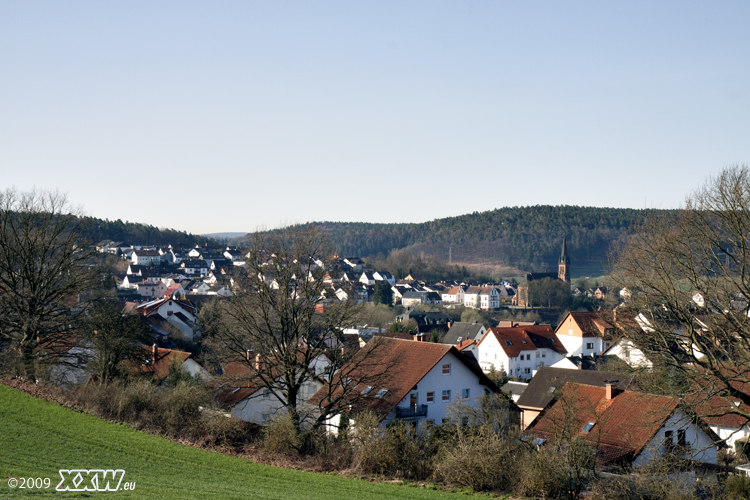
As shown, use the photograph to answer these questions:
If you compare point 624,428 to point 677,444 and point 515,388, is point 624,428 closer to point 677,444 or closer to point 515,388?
point 677,444

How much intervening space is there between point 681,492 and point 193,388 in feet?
52.0

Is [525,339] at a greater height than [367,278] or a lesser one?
lesser

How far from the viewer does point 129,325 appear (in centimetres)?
2806

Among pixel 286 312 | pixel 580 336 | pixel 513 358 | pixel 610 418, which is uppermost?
pixel 286 312

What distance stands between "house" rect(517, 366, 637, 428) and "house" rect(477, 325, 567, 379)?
60.9 feet

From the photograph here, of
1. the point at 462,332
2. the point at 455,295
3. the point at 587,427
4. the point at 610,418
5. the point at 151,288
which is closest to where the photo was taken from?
the point at 610,418

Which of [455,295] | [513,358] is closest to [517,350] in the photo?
[513,358]

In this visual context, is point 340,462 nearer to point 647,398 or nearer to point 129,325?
point 647,398

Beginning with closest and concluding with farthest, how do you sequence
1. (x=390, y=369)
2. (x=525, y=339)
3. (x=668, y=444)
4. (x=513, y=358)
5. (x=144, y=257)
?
(x=668, y=444)
(x=390, y=369)
(x=513, y=358)
(x=525, y=339)
(x=144, y=257)

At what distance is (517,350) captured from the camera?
52906 millimetres

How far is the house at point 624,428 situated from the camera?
18.5 m

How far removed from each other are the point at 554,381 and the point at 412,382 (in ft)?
27.6

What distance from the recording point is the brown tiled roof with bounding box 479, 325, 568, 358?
52.8 meters

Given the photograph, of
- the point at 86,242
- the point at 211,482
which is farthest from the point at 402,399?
the point at 86,242
